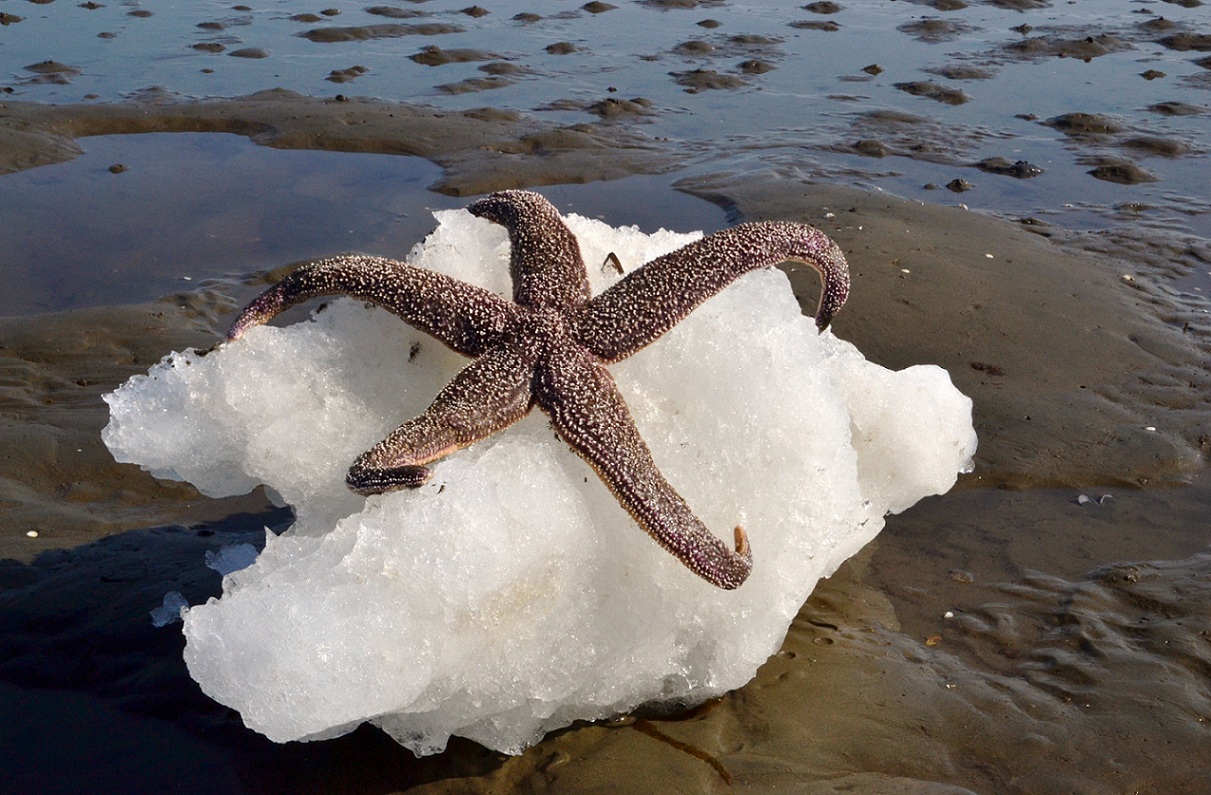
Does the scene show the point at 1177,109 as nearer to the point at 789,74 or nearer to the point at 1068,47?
the point at 1068,47

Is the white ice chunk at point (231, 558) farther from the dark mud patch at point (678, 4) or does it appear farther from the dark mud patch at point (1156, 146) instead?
the dark mud patch at point (678, 4)

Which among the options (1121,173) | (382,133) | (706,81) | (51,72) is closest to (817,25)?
(706,81)

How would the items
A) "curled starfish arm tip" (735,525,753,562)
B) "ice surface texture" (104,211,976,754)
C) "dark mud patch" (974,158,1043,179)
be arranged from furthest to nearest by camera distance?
"dark mud patch" (974,158,1043,179), "curled starfish arm tip" (735,525,753,562), "ice surface texture" (104,211,976,754)

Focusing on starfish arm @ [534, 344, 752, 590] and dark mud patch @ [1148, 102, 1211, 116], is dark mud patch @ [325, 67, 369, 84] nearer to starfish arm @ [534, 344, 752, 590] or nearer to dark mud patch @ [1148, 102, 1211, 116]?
dark mud patch @ [1148, 102, 1211, 116]

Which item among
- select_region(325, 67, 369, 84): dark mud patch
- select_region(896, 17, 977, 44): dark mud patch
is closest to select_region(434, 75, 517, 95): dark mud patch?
select_region(325, 67, 369, 84): dark mud patch

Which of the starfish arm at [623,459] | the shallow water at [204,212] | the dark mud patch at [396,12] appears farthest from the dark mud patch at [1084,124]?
the dark mud patch at [396,12]

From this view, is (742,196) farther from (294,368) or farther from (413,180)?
(294,368)
